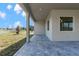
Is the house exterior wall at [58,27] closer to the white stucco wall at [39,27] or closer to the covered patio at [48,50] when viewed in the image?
the covered patio at [48,50]

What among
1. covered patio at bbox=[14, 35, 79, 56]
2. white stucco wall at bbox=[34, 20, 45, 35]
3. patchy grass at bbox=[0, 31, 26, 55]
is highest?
Answer: white stucco wall at bbox=[34, 20, 45, 35]

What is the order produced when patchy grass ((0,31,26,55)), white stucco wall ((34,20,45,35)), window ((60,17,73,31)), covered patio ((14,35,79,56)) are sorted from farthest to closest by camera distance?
1. white stucco wall ((34,20,45,35))
2. window ((60,17,73,31))
3. patchy grass ((0,31,26,55))
4. covered patio ((14,35,79,56))

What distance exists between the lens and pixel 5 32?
21625mm

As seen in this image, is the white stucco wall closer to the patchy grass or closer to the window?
the patchy grass

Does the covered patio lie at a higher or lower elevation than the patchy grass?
higher

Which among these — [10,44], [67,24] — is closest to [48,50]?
[10,44]

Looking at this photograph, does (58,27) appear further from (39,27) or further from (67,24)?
(39,27)

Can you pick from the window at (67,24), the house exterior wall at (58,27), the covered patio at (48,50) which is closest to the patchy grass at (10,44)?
the covered patio at (48,50)

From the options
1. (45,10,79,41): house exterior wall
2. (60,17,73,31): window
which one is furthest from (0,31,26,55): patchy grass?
(60,17,73,31): window

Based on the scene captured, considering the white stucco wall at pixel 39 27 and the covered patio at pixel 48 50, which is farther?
the white stucco wall at pixel 39 27

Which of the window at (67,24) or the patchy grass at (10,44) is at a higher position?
the window at (67,24)

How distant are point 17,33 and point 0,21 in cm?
366

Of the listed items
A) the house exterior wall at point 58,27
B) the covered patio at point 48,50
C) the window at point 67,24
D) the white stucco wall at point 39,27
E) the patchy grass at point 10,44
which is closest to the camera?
the covered patio at point 48,50

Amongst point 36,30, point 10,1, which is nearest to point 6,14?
point 36,30
